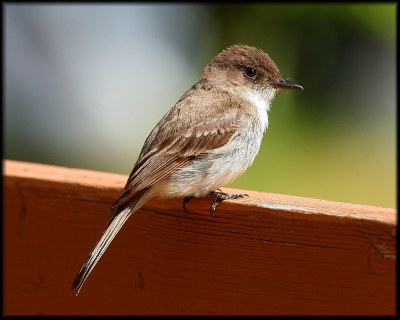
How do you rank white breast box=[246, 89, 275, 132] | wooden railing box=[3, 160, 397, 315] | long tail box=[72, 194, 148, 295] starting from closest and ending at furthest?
1. wooden railing box=[3, 160, 397, 315]
2. long tail box=[72, 194, 148, 295]
3. white breast box=[246, 89, 275, 132]

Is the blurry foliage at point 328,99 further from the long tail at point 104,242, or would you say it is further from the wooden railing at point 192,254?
the long tail at point 104,242

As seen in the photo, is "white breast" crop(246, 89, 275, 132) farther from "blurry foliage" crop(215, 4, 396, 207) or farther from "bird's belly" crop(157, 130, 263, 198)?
"blurry foliage" crop(215, 4, 396, 207)

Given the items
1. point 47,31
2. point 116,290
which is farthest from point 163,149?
point 47,31

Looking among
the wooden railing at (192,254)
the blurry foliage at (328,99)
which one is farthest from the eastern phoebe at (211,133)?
the blurry foliage at (328,99)

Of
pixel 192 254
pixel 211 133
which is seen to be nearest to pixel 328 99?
pixel 211 133

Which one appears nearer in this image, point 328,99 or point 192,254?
point 192,254

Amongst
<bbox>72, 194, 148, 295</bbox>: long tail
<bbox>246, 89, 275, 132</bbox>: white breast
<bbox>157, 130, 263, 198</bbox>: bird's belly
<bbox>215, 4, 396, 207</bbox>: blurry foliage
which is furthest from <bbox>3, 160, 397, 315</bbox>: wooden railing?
<bbox>215, 4, 396, 207</bbox>: blurry foliage

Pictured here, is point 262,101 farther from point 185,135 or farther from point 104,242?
point 104,242
